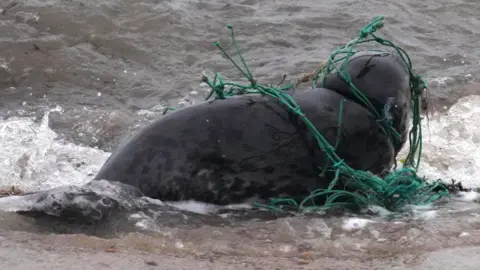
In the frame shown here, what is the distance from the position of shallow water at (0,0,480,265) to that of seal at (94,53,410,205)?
0.12m

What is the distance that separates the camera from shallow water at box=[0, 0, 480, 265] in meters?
3.23

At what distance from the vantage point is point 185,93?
6863 millimetres

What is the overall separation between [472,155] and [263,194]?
2.53 m

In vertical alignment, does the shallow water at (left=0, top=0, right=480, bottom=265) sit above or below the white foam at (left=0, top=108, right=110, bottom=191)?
above

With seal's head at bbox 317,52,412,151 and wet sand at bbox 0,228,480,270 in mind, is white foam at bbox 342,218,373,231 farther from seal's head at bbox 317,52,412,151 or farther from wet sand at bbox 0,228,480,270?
seal's head at bbox 317,52,412,151

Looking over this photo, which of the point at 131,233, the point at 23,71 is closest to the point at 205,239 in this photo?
the point at 131,233

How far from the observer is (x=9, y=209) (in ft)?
10.7

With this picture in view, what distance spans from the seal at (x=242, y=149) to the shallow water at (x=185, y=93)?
0.12 m

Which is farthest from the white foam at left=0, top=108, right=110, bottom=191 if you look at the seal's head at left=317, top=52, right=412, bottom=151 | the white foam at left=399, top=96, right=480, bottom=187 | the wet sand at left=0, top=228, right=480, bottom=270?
the white foam at left=399, top=96, right=480, bottom=187

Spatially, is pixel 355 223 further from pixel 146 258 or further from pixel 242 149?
pixel 146 258

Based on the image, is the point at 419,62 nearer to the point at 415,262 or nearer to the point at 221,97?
the point at 221,97

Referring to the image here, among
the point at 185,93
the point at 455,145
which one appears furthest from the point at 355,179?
the point at 185,93

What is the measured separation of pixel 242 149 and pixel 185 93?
3.43m

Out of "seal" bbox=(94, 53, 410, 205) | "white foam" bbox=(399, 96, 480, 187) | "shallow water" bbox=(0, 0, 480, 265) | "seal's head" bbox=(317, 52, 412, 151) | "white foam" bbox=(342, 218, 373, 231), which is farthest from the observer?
"white foam" bbox=(399, 96, 480, 187)
